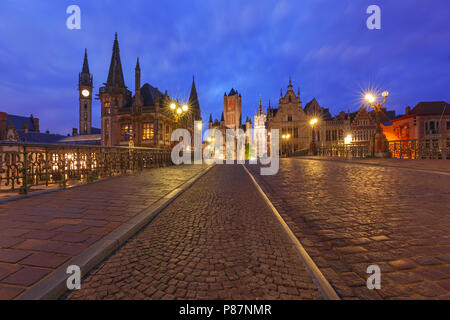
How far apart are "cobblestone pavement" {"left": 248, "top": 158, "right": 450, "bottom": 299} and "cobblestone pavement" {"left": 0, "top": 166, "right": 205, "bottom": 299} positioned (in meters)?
2.73

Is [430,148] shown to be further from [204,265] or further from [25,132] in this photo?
[25,132]

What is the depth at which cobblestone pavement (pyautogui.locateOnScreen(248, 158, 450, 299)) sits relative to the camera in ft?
5.99

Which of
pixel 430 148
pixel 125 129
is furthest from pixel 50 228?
pixel 125 129

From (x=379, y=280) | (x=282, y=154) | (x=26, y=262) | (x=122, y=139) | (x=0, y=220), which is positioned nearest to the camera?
(x=379, y=280)

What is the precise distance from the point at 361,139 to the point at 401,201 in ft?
159

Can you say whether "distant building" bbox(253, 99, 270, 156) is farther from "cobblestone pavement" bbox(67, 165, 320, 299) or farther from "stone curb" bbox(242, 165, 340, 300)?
"stone curb" bbox(242, 165, 340, 300)

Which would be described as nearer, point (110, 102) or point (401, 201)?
point (401, 201)

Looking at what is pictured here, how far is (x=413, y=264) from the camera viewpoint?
6.89 feet

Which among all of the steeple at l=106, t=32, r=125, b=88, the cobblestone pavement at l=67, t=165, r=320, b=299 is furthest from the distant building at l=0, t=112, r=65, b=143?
the cobblestone pavement at l=67, t=165, r=320, b=299

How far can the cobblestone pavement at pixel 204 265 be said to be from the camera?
178 centimetres

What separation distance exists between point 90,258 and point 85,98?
11140cm
